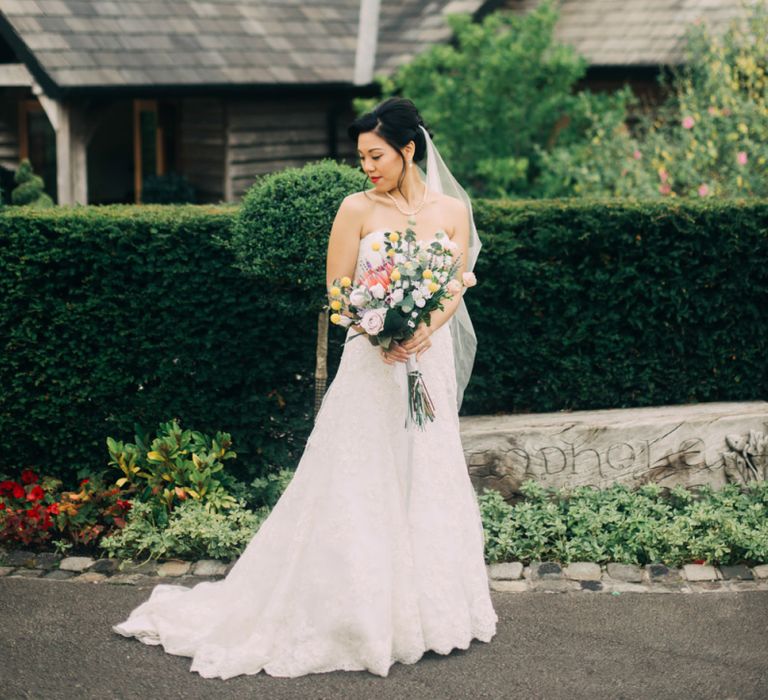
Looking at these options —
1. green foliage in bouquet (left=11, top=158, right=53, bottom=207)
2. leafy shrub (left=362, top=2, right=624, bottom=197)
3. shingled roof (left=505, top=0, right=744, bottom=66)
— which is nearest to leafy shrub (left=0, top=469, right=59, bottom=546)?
green foliage in bouquet (left=11, top=158, right=53, bottom=207)

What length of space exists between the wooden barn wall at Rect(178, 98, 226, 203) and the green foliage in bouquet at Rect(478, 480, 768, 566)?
27.3 feet

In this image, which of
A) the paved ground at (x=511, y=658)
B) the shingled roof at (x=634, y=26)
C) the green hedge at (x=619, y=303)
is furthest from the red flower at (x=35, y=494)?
the shingled roof at (x=634, y=26)

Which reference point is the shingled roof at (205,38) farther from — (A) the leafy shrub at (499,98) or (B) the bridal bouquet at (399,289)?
(B) the bridal bouquet at (399,289)

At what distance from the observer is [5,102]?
51.7 ft

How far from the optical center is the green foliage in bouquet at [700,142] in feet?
34.3

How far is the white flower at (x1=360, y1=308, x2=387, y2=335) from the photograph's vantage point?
4934 millimetres

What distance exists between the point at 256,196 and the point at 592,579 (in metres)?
2.95

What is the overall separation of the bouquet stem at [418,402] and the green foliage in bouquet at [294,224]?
1527 mm

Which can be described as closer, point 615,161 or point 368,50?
point 615,161

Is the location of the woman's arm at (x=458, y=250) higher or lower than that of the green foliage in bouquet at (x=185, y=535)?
higher

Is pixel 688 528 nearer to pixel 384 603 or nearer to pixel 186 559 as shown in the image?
pixel 384 603

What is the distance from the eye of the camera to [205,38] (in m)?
13.4

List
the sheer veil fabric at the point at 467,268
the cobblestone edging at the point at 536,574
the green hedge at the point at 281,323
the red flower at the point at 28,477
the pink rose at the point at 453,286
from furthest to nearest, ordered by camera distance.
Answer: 1. the red flower at the point at 28,477
2. the green hedge at the point at 281,323
3. the cobblestone edging at the point at 536,574
4. the sheer veil fabric at the point at 467,268
5. the pink rose at the point at 453,286

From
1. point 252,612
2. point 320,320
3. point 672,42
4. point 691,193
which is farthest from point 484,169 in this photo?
point 252,612
